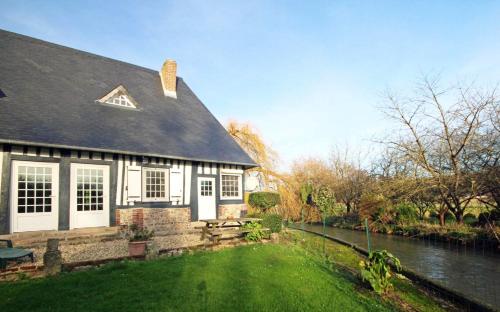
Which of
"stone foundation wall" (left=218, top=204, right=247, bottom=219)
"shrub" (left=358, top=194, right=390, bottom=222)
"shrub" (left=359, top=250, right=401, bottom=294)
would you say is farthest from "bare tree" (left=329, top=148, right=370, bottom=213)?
"shrub" (left=359, top=250, right=401, bottom=294)

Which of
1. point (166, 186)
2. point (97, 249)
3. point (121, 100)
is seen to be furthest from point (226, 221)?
point (121, 100)

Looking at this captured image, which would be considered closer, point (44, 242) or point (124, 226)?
point (44, 242)

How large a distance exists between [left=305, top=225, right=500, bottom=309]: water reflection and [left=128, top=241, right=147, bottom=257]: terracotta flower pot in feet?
20.5

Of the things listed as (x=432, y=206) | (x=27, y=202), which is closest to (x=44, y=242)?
(x=27, y=202)

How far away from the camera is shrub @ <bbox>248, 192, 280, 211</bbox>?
50.6ft

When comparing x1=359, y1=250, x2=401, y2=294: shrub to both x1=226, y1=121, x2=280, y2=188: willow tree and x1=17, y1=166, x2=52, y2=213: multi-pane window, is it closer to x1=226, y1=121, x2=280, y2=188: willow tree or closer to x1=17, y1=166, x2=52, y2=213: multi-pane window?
x1=17, y1=166, x2=52, y2=213: multi-pane window

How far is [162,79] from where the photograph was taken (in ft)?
52.7

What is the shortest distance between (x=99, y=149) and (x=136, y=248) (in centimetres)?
385

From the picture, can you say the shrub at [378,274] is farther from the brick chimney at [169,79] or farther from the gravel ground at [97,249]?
the brick chimney at [169,79]

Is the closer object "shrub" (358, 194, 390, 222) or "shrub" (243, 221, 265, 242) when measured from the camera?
"shrub" (243, 221, 265, 242)

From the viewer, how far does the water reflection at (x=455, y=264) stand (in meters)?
6.47

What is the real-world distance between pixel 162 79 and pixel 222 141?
15.8 feet

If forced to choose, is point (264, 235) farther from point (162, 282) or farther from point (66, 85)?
point (66, 85)

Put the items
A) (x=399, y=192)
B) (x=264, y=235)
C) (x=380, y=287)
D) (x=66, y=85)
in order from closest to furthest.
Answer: (x=380, y=287) < (x=264, y=235) < (x=66, y=85) < (x=399, y=192)
